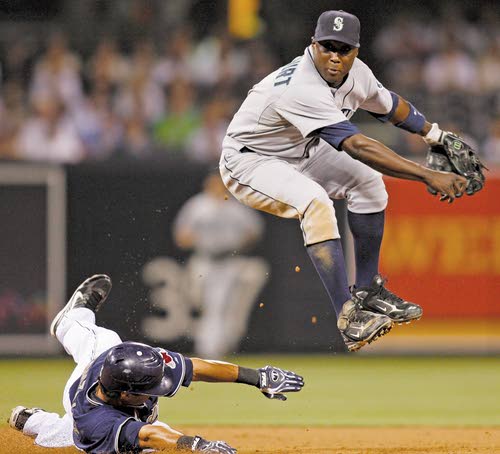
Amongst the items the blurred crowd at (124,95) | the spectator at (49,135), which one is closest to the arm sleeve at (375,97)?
the blurred crowd at (124,95)

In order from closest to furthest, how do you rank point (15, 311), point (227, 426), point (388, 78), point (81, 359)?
1. point (81, 359)
2. point (227, 426)
3. point (15, 311)
4. point (388, 78)

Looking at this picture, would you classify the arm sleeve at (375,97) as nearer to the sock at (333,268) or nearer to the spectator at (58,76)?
the sock at (333,268)

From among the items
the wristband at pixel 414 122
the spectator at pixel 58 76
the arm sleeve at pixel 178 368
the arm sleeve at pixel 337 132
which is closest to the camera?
the arm sleeve at pixel 337 132

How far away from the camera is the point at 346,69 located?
666cm

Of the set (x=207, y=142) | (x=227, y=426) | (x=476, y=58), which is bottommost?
(x=227, y=426)

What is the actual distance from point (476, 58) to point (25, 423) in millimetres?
9091

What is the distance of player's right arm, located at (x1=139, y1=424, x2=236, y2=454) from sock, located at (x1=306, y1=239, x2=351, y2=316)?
3.57 ft

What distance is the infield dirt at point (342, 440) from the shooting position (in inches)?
312

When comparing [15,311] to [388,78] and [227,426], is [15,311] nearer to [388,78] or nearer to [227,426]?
[227,426]

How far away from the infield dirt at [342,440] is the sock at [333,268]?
159 centimetres

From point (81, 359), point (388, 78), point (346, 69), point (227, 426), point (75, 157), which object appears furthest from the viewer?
point (388, 78)

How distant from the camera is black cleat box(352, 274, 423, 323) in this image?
681cm

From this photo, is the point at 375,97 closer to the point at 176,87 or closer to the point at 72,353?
the point at 72,353

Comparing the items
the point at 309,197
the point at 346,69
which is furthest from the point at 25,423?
the point at 346,69
